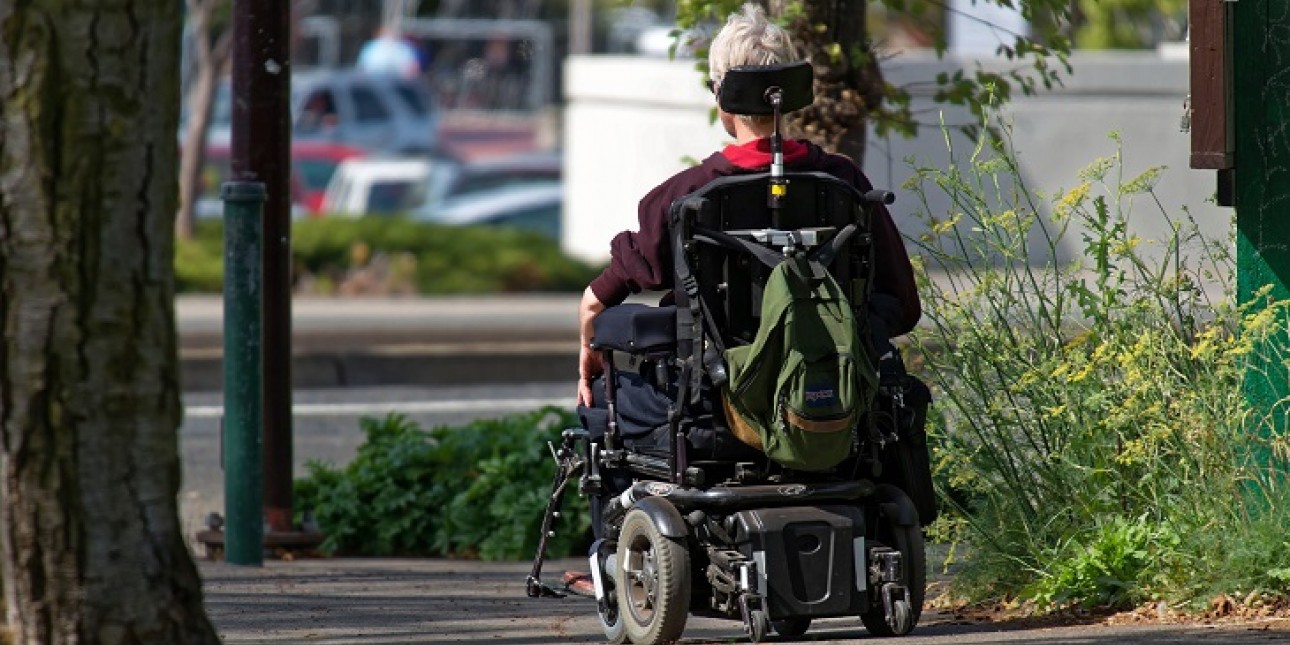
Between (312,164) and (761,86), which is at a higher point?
(761,86)

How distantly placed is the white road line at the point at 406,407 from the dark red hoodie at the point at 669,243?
7.42 metres

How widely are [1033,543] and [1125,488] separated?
30cm

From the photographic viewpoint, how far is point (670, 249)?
16.0 feet

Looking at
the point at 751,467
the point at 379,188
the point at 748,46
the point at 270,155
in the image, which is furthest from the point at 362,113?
the point at 751,467

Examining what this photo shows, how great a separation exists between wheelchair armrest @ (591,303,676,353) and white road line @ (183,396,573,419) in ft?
24.5

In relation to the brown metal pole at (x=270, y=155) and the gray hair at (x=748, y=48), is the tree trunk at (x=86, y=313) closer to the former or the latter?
the gray hair at (x=748, y=48)

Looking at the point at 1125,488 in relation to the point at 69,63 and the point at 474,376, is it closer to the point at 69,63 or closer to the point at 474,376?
the point at 69,63

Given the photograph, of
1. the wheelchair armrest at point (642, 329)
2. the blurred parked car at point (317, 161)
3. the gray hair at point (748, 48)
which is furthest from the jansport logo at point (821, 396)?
the blurred parked car at point (317, 161)

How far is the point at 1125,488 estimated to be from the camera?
17.8 ft

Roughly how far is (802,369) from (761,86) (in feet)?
2.45

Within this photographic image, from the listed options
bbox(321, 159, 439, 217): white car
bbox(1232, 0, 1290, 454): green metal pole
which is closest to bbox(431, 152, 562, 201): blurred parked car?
bbox(321, 159, 439, 217): white car

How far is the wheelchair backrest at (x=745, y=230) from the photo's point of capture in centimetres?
477

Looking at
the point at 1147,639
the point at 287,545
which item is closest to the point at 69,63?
the point at 1147,639

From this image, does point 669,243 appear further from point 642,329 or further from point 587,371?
point 587,371
